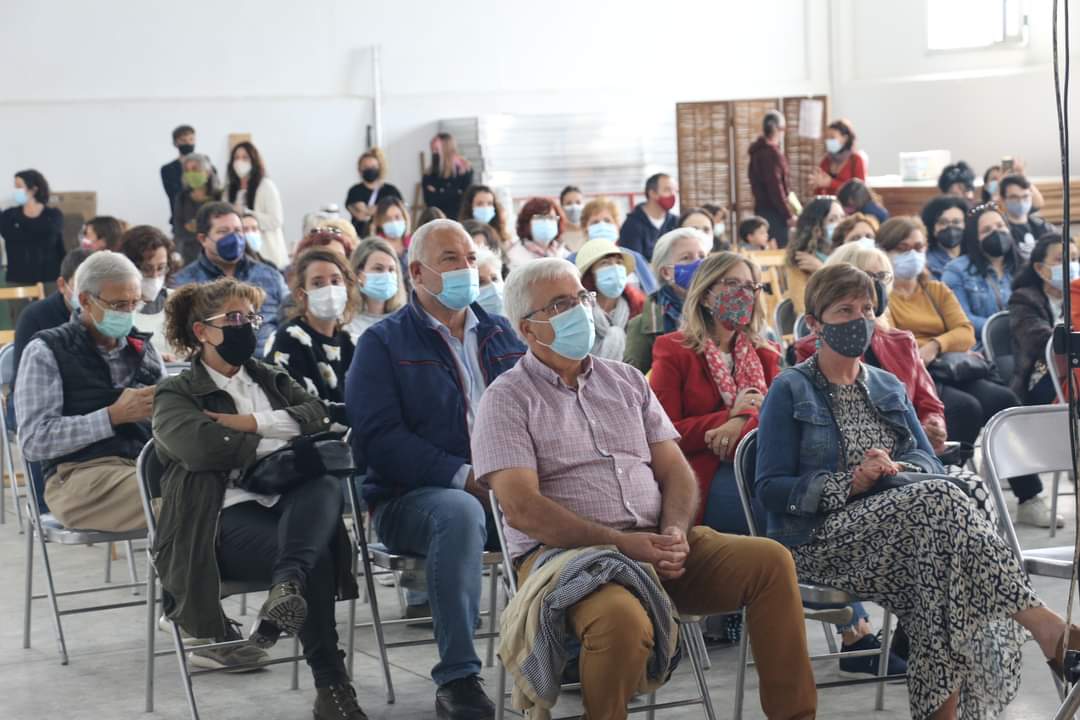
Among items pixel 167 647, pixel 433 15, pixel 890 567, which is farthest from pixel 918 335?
pixel 433 15

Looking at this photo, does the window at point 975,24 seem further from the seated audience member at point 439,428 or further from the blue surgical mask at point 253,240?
the seated audience member at point 439,428

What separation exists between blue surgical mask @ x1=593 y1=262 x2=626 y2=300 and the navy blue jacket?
5.69 feet

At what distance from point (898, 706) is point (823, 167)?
35.5ft

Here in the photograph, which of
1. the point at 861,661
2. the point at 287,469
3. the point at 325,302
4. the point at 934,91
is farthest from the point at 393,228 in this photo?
the point at 934,91

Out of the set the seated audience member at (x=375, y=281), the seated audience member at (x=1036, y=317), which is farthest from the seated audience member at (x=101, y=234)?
the seated audience member at (x=1036, y=317)

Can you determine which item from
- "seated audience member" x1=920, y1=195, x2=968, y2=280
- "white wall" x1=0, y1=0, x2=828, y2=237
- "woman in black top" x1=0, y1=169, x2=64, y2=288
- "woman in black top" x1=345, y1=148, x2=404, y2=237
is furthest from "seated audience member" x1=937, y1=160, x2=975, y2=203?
"woman in black top" x1=0, y1=169, x2=64, y2=288

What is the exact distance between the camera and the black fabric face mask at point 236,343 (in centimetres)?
451

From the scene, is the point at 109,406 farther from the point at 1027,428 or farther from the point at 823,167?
the point at 823,167

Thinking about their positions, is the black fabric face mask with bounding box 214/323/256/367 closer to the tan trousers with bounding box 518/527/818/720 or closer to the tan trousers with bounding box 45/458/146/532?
the tan trousers with bounding box 45/458/146/532

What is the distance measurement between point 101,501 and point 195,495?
0.68 m

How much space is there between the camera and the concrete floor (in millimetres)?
4500

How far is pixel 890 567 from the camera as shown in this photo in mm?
3918

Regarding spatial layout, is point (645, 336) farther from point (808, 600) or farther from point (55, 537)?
point (55, 537)

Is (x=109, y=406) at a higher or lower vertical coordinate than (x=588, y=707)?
higher
